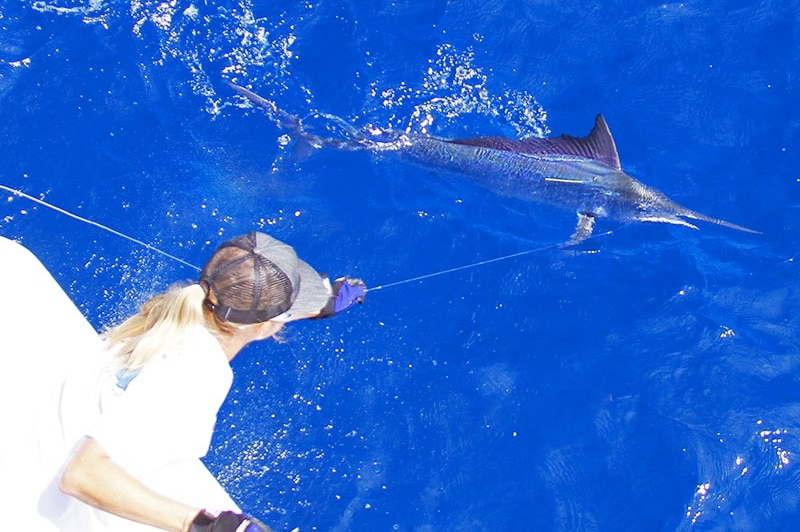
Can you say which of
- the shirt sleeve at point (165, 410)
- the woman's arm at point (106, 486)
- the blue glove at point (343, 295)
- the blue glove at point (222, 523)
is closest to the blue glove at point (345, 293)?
the blue glove at point (343, 295)

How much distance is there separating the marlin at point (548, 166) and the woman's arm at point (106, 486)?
3511 millimetres

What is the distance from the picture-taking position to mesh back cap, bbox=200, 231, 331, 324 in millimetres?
2836

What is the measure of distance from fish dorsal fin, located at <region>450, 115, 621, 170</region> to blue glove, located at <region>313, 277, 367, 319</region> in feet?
6.53

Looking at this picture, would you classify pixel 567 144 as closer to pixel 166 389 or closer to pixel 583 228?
pixel 583 228

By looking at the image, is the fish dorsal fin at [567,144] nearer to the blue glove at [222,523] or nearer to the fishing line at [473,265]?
the fishing line at [473,265]

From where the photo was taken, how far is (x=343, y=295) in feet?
12.8

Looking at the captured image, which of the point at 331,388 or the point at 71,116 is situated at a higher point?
the point at 71,116

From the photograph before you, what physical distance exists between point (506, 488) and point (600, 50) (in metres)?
3.91

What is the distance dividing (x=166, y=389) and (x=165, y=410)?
8 centimetres

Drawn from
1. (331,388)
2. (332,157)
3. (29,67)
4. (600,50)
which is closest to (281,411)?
(331,388)

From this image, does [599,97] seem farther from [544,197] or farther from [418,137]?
[418,137]

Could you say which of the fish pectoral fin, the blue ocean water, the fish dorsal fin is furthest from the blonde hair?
the fish pectoral fin

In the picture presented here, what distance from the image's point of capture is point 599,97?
625cm

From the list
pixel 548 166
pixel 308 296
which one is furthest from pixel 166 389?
pixel 548 166
